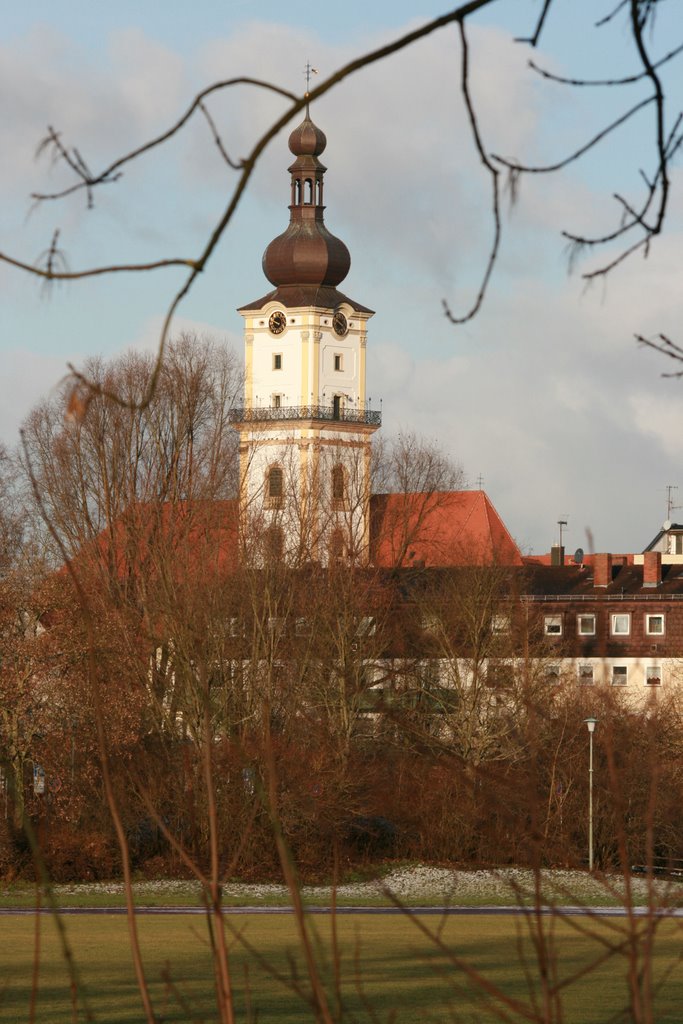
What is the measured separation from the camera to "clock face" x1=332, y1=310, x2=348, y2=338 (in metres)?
92.4

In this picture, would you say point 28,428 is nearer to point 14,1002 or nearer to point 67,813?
point 67,813

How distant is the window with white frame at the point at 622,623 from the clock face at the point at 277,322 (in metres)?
28.1

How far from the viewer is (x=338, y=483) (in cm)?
7406

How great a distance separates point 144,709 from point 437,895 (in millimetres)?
8816

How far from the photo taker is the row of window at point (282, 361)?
3625 inches

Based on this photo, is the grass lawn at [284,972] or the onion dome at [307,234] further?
the onion dome at [307,234]

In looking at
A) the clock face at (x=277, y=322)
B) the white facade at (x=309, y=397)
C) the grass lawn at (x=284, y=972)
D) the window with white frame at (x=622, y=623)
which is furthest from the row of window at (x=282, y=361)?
the grass lawn at (x=284, y=972)

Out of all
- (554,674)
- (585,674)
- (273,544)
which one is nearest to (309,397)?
(273,544)

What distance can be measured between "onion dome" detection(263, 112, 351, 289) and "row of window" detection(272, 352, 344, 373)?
149 inches

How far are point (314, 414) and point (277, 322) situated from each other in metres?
6.65

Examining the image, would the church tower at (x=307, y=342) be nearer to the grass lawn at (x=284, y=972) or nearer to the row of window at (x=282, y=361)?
the row of window at (x=282, y=361)

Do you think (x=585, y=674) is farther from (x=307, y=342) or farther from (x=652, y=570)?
(x=307, y=342)

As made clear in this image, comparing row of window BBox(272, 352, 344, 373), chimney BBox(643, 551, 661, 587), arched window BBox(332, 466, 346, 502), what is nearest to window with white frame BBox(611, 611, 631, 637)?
chimney BBox(643, 551, 661, 587)

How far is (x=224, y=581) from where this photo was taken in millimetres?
49719
